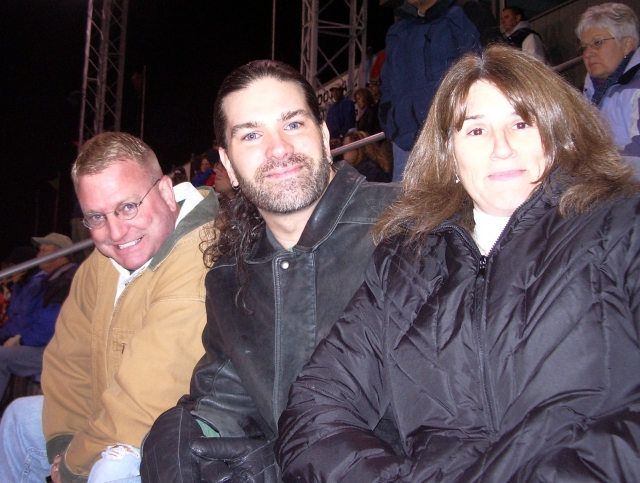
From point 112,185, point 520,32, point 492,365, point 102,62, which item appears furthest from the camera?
point 102,62

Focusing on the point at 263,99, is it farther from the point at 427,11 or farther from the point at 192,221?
the point at 427,11

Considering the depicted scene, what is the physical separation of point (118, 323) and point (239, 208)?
2.09ft

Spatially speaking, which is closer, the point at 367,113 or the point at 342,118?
the point at 367,113

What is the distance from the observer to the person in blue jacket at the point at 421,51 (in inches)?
117

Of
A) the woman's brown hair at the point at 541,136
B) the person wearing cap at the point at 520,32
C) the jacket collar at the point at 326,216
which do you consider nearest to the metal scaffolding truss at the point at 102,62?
the person wearing cap at the point at 520,32

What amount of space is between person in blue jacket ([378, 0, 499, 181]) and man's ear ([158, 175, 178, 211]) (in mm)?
1422

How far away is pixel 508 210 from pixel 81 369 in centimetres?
184

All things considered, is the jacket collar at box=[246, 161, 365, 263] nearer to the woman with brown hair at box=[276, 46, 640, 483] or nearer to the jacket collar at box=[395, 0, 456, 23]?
the woman with brown hair at box=[276, 46, 640, 483]

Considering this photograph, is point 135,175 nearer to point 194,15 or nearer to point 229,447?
point 229,447

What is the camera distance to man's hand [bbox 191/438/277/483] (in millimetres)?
1435

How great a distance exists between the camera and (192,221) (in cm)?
221

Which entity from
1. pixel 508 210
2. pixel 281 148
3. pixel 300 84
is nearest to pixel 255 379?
pixel 281 148

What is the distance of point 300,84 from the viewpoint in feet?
6.69

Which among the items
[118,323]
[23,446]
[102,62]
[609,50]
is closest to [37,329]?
[23,446]
